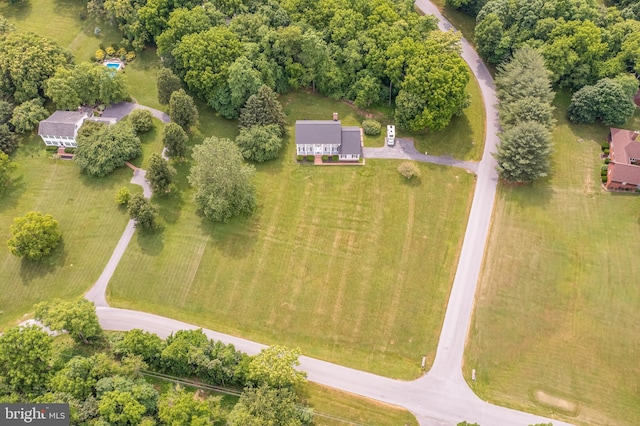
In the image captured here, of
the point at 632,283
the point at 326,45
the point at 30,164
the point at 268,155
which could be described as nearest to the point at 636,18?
the point at 632,283

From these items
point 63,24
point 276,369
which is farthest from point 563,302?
point 63,24

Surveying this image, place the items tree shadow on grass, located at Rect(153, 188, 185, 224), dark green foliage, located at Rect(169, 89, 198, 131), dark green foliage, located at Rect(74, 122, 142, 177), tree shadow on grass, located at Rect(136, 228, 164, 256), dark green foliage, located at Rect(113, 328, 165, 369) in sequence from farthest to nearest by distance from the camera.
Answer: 1. dark green foliage, located at Rect(169, 89, 198, 131)
2. dark green foliage, located at Rect(74, 122, 142, 177)
3. tree shadow on grass, located at Rect(153, 188, 185, 224)
4. tree shadow on grass, located at Rect(136, 228, 164, 256)
5. dark green foliage, located at Rect(113, 328, 165, 369)

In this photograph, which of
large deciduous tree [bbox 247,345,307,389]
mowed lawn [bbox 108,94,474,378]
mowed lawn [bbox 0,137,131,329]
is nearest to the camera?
large deciduous tree [bbox 247,345,307,389]

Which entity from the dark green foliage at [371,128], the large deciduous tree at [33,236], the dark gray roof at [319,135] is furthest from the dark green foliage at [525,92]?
the large deciduous tree at [33,236]

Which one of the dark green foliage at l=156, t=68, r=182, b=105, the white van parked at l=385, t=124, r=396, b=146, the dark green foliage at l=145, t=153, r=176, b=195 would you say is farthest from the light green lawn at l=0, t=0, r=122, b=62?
the white van parked at l=385, t=124, r=396, b=146

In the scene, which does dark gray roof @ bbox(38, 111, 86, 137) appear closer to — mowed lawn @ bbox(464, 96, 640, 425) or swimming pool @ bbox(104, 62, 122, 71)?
swimming pool @ bbox(104, 62, 122, 71)
